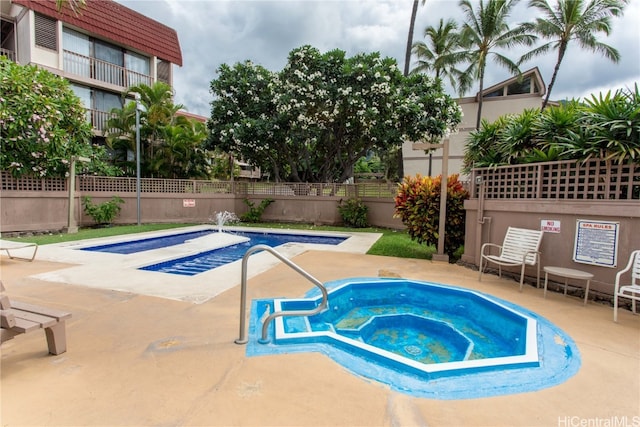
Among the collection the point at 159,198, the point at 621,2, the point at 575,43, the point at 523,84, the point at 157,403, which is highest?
the point at 621,2

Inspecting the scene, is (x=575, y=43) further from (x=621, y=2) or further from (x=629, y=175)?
(x=629, y=175)

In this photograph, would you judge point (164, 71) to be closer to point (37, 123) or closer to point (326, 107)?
point (37, 123)

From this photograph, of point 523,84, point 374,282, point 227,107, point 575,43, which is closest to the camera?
point 374,282

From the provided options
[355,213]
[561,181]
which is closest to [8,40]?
[355,213]

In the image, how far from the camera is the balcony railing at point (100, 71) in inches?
569

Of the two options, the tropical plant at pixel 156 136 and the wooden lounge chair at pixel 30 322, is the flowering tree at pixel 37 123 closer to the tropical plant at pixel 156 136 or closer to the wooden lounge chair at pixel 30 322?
the tropical plant at pixel 156 136

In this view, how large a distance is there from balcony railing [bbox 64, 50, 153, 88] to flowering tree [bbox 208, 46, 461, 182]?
4.94 m

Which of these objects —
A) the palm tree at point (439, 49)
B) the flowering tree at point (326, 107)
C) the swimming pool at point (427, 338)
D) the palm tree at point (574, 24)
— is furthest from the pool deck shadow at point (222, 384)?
the palm tree at point (439, 49)

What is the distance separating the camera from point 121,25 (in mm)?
15789

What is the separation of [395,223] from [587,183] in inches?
334

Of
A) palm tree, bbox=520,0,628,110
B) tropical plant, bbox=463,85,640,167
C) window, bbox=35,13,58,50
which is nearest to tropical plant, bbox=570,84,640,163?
tropical plant, bbox=463,85,640,167

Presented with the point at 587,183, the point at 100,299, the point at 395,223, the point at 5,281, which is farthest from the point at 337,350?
the point at 395,223

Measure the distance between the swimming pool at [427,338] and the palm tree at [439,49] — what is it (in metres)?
19.2

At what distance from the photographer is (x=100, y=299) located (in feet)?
14.2
